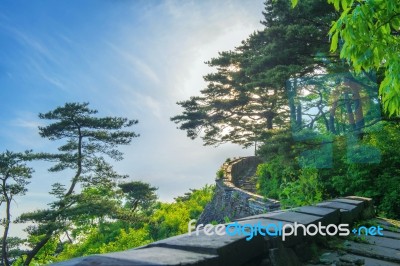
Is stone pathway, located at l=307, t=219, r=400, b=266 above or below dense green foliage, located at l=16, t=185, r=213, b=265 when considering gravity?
above

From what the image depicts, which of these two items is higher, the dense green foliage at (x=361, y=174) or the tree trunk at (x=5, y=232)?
the dense green foliage at (x=361, y=174)

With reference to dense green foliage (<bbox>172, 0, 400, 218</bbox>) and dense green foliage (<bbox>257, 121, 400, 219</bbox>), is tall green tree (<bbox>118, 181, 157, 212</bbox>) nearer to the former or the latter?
dense green foliage (<bbox>172, 0, 400, 218</bbox>)

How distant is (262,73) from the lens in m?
14.0

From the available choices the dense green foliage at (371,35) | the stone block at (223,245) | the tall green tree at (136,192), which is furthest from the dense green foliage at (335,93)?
the tall green tree at (136,192)

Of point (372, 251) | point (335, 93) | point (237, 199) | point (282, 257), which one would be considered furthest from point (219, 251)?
point (335, 93)

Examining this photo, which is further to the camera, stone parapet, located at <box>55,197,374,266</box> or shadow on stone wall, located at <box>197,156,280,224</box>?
shadow on stone wall, located at <box>197,156,280,224</box>

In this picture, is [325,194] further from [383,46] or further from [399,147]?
[383,46]

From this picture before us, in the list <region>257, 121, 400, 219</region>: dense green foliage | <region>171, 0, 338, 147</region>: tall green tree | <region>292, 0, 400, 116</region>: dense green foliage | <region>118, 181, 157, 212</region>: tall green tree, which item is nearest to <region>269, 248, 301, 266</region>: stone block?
<region>292, 0, 400, 116</region>: dense green foliage

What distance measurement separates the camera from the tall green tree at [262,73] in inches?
491

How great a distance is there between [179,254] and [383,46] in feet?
11.7

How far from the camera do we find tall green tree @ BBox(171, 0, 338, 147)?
40.9 ft

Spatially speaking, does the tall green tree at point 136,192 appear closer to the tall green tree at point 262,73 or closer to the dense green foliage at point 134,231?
the dense green foliage at point 134,231

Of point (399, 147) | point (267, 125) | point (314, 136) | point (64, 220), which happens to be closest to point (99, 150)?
point (64, 220)

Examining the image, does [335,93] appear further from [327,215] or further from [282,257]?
[282,257]
